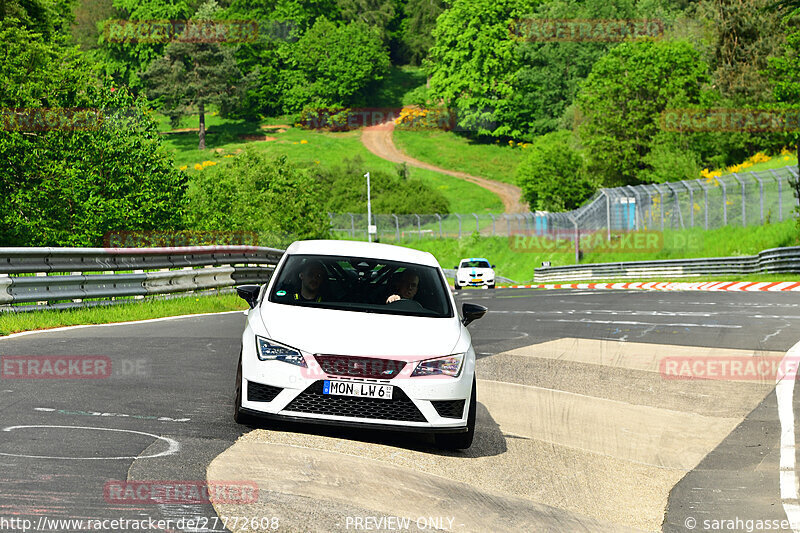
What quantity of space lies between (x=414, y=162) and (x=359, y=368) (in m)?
106

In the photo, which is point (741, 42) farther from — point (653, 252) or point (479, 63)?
point (479, 63)

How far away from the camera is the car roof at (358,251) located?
8625mm

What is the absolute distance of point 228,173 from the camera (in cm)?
6150

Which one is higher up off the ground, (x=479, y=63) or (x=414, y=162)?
(x=479, y=63)

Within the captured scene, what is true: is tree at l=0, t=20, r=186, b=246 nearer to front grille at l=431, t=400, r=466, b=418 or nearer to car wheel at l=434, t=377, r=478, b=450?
car wheel at l=434, t=377, r=478, b=450

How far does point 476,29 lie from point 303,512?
124 m

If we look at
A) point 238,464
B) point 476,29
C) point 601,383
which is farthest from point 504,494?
point 476,29

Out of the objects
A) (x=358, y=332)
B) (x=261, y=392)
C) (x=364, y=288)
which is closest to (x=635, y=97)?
(x=364, y=288)

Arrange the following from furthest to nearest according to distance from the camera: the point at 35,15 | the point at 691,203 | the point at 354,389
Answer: the point at 35,15 < the point at 691,203 < the point at 354,389

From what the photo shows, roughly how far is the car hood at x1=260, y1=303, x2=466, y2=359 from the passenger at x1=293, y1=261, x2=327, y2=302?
353mm

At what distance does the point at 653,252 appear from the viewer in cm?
4844

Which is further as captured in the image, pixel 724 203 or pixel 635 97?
pixel 635 97

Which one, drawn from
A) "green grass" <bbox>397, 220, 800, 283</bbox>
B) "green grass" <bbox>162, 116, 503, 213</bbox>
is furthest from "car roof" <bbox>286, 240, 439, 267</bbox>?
"green grass" <bbox>162, 116, 503, 213</bbox>

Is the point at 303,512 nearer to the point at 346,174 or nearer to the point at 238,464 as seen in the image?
the point at 238,464
